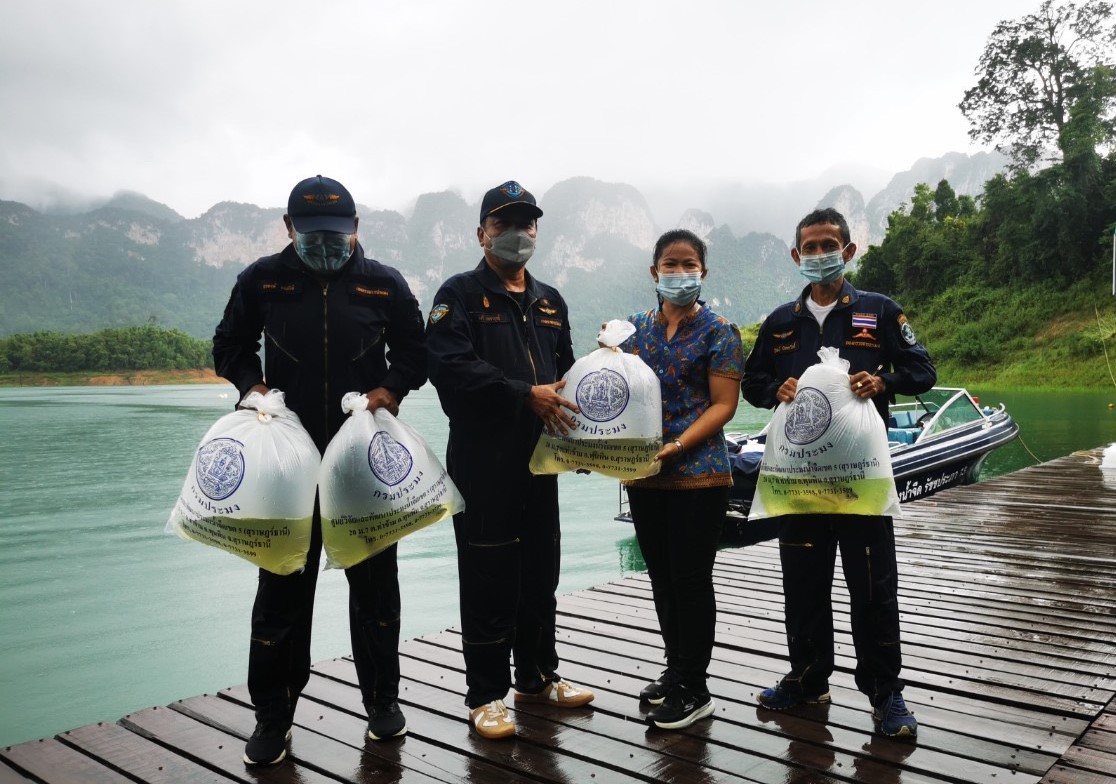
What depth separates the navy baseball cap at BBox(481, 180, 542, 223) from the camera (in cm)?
261

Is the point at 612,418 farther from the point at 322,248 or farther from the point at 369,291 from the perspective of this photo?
the point at 322,248

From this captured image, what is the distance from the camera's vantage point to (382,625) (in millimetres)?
2555

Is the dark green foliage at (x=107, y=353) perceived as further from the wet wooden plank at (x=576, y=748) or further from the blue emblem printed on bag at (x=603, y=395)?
the blue emblem printed on bag at (x=603, y=395)

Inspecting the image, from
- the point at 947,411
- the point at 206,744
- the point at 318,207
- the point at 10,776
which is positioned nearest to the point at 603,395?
the point at 318,207

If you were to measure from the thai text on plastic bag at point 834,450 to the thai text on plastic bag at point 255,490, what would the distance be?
58.8 inches

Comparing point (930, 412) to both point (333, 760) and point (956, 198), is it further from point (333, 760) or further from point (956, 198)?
point (956, 198)

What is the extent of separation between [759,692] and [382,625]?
4.40ft

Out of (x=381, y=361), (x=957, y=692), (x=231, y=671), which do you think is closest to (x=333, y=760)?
(x=381, y=361)

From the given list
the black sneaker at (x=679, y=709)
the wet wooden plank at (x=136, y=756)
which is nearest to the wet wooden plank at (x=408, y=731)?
Result: the wet wooden plank at (x=136, y=756)

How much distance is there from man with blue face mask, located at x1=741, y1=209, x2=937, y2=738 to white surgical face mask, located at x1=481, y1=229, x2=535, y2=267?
81 centimetres

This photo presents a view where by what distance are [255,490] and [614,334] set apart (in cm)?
115

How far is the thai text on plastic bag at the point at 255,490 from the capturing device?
226cm

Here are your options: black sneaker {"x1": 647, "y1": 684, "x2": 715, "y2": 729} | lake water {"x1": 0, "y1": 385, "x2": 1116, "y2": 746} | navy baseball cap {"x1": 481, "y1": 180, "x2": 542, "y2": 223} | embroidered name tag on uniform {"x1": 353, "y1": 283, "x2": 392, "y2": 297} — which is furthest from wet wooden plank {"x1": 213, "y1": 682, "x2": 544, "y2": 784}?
lake water {"x1": 0, "y1": 385, "x2": 1116, "y2": 746}

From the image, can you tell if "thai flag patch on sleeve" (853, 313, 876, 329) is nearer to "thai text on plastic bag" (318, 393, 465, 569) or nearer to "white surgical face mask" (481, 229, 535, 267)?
"white surgical face mask" (481, 229, 535, 267)
